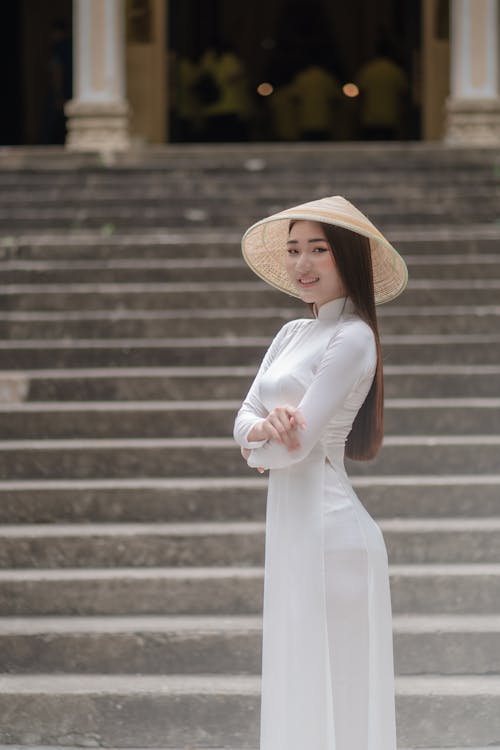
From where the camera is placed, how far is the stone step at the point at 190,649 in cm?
486

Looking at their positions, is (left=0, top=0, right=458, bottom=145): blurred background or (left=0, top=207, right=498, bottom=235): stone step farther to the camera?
(left=0, top=0, right=458, bottom=145): blurred background

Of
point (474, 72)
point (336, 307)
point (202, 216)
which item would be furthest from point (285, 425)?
point (474, 72)

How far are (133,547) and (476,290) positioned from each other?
315 cm

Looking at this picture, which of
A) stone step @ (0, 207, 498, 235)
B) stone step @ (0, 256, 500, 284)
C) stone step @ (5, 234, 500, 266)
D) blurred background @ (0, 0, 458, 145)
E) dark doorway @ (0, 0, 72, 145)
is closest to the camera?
stone step @ (0, 256, 500, 284)

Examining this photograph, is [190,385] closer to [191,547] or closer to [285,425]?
[191,547]

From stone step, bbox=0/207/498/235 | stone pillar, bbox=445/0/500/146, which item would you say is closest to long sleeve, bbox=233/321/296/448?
stone step, bbox=0/207/498/235

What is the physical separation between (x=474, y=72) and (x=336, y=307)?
945 cm

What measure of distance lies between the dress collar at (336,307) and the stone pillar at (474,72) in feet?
29.2

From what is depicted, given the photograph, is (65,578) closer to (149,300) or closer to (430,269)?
(149,300)

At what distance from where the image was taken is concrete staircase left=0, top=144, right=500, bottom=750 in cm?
469

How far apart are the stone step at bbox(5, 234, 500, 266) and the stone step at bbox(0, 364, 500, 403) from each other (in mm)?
1683

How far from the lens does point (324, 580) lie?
10.0 feet

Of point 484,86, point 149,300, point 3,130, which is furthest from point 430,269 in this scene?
point 3,130

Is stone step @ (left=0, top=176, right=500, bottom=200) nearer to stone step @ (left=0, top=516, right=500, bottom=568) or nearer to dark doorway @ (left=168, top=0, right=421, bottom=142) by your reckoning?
stone step @ (left=0, top=516, right=500, bottom=568)
